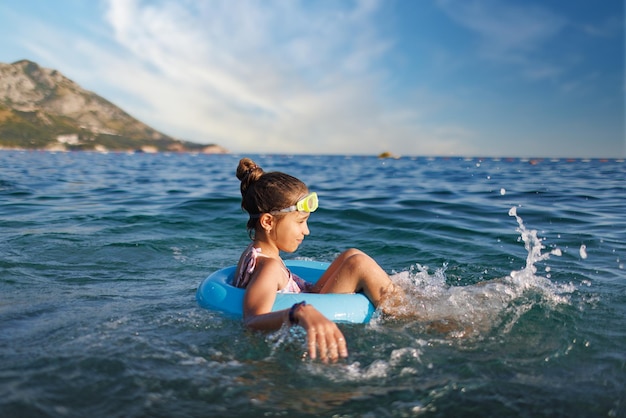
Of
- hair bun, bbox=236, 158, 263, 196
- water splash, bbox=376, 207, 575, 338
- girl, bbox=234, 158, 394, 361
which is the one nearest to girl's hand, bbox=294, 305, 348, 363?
girl, bbox=234, 158, 394, 361

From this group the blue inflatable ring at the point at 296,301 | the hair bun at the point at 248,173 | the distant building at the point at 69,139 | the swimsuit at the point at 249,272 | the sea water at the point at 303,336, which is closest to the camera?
the sea water at the point at 303,336

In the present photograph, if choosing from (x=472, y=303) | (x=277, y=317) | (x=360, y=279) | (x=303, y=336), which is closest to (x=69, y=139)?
(x=360, y=279)

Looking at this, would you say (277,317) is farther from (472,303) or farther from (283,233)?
(472,303)

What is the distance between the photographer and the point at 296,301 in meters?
3.72

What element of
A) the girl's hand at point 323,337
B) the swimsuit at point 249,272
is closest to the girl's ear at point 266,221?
the swimsuit at point 249,272

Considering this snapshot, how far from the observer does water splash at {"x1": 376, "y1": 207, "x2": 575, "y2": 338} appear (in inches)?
154

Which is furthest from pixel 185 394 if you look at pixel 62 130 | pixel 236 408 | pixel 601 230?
pixel 62 130

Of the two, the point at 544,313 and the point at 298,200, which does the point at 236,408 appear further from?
the point at 544,313

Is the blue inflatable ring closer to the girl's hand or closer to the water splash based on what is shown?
the water splash

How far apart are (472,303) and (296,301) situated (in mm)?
1622

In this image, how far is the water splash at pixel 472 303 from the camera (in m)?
3.92

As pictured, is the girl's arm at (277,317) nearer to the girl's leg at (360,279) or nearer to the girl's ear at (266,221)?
the girl's ear at (266,221)

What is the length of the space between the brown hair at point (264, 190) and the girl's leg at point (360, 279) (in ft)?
2.23

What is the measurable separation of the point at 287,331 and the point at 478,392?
121 centimetres
